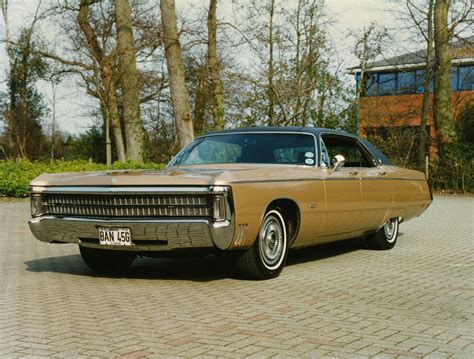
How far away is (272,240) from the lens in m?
7.11

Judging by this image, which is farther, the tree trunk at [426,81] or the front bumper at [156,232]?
the tree trunk at [426,81]

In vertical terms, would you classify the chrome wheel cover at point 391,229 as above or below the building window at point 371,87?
below

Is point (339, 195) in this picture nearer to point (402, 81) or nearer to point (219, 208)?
point (219, 208)

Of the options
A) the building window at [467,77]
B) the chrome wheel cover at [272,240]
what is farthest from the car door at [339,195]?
the building window at [467,77]

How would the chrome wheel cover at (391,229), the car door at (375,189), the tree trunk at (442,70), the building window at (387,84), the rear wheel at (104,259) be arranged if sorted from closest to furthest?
the rear wheel at (104,259), the car door at (375,189), the chrome wheel cover at (391,229), the tree trunk at (442,70), the building window at (387,84)

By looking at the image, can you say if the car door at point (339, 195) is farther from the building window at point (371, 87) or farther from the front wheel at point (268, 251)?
the building window at point (371, 87)

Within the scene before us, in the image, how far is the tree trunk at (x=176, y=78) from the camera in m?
18.6

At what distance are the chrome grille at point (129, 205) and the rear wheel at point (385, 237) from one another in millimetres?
4069

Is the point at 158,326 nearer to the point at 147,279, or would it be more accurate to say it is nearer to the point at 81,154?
the point at 147,279

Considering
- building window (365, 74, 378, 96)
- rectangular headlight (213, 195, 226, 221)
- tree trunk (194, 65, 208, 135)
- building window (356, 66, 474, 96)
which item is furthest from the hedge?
building window (356, 66, 474, 96)

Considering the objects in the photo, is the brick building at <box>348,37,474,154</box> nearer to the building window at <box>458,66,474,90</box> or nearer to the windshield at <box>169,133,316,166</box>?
the building window at <box>458,66,474,90</box>

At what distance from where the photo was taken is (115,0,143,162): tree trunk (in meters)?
21.7

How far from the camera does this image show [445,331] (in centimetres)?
493

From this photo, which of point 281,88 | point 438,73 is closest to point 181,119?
point 281,88
